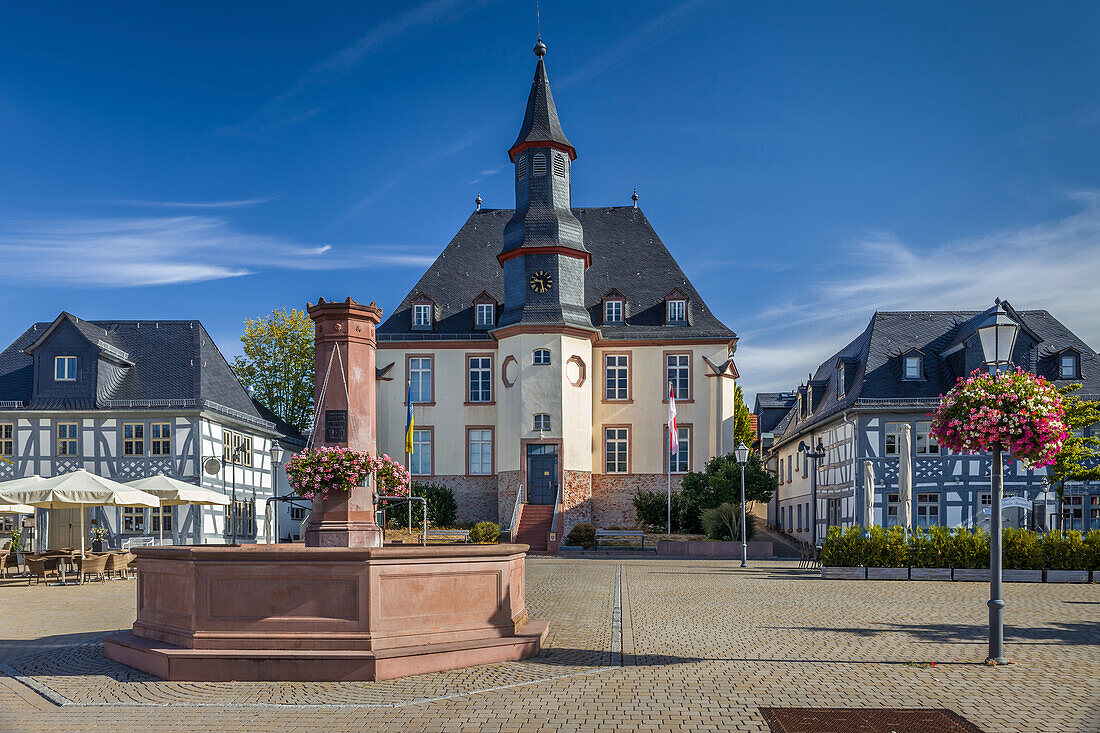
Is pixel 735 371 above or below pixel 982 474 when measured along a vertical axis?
above

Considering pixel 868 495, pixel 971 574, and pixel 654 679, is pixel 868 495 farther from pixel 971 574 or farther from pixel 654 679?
pixel 654 679

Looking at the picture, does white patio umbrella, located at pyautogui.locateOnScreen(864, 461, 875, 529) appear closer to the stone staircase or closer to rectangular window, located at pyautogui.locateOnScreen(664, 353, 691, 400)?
the stone staircase

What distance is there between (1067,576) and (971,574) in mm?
2239

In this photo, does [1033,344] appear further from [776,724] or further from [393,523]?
[776,724]

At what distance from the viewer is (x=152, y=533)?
3450 centimetres

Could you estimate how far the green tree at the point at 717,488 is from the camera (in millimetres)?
36219

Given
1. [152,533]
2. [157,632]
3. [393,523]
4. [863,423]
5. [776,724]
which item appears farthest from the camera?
[393,523]

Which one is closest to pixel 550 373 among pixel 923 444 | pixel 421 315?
pixel 421 315

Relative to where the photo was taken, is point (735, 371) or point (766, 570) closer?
point (766, 570)

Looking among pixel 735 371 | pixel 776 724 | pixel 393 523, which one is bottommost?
pixel 393 523

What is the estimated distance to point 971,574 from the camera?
2289cm

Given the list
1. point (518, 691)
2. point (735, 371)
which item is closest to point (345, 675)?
point (518, 691)

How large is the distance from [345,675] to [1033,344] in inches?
1359

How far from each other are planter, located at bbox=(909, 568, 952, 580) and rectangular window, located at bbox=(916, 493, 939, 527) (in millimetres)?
13774
